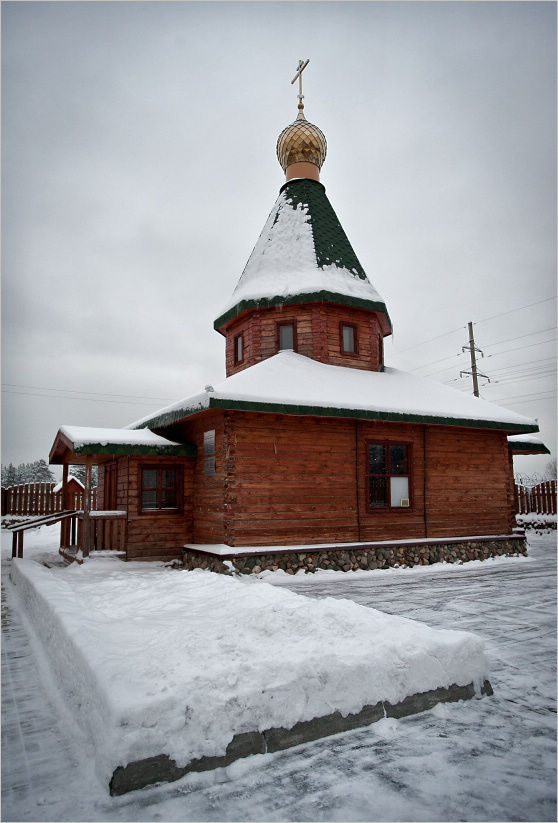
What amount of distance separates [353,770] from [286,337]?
11.8 m

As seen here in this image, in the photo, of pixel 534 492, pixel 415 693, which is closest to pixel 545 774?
pixel 415 693

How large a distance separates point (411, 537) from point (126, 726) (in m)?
10.4

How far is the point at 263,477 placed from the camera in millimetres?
10945

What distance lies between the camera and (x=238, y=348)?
50.6ft

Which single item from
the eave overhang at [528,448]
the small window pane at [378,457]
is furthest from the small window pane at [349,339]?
the eave overhang at [528,448]

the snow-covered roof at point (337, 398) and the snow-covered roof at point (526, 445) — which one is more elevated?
the snow-covered roof at point (337, 398)

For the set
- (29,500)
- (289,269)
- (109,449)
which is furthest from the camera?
(29,500)

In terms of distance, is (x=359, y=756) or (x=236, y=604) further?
(x=236, y=604)

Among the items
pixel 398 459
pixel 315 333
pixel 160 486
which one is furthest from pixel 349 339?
pixel 160 486

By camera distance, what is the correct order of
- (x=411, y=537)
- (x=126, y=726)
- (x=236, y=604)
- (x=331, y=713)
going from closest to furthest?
(x=126, y=726) < (x=331, y=713) < (x=236, y=604) < (x=411, y=537)

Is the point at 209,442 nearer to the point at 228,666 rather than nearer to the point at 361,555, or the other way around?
the point at 361,555

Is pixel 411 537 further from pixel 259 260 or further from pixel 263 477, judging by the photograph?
pixel 259 260

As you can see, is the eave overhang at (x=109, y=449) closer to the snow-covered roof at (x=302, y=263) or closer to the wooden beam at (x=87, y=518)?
the wooden beam at (x=87, y=518)

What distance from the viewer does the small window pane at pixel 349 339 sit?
14.5m
